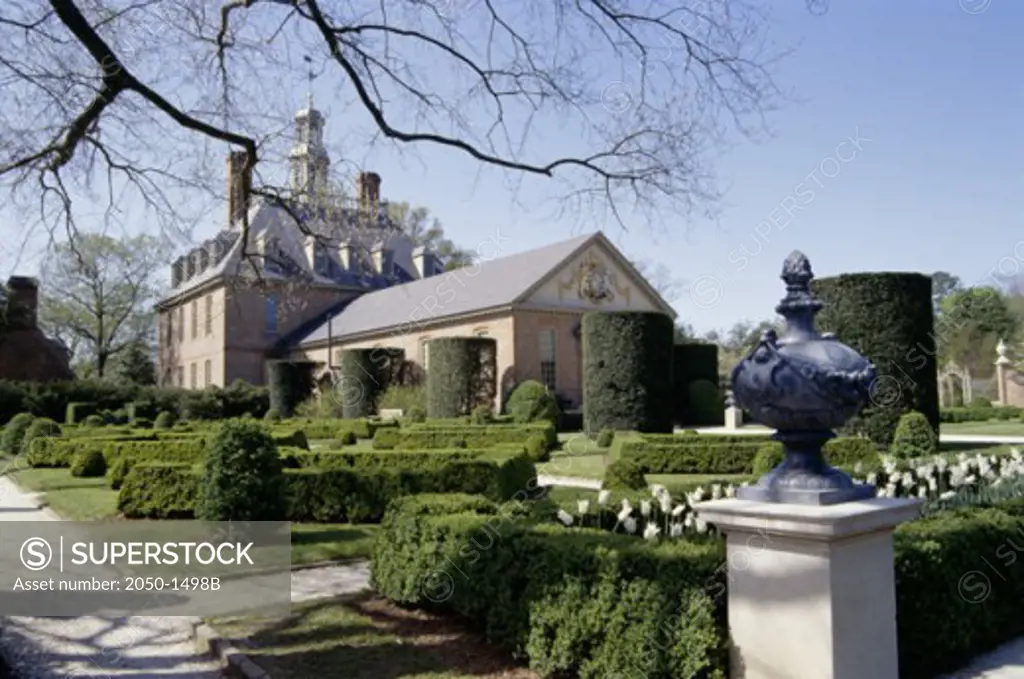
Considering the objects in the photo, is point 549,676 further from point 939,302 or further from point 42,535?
point 939,302

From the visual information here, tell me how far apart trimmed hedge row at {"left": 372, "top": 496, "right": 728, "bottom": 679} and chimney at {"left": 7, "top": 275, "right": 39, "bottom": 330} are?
1378 inches

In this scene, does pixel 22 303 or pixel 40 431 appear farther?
pixel 22 303

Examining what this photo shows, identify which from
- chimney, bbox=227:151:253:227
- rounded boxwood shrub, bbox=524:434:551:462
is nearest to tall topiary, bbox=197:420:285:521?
chimney, bbox=227:151:253:227

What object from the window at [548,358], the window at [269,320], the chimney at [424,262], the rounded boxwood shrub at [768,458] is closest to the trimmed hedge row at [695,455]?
the rounded boxwood shrub at [768,458]

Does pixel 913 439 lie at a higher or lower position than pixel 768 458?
higher

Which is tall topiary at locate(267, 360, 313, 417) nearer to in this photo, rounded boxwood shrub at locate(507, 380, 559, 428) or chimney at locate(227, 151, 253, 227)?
rounded boxwood shrub at locate(507, 380, 559, 428)

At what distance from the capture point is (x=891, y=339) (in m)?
16.5

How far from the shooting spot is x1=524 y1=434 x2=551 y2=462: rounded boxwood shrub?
17656 millimetres

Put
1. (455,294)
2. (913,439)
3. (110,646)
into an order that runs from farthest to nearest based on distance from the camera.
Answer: (455,294)
(913,439)
(110,646)

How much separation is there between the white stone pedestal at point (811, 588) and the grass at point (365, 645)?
144 cm

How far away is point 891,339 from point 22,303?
117 feet


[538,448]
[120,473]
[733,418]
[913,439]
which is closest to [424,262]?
[733,418]

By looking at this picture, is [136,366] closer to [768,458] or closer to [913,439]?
[768,458]

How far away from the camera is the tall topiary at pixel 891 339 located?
16.2m
